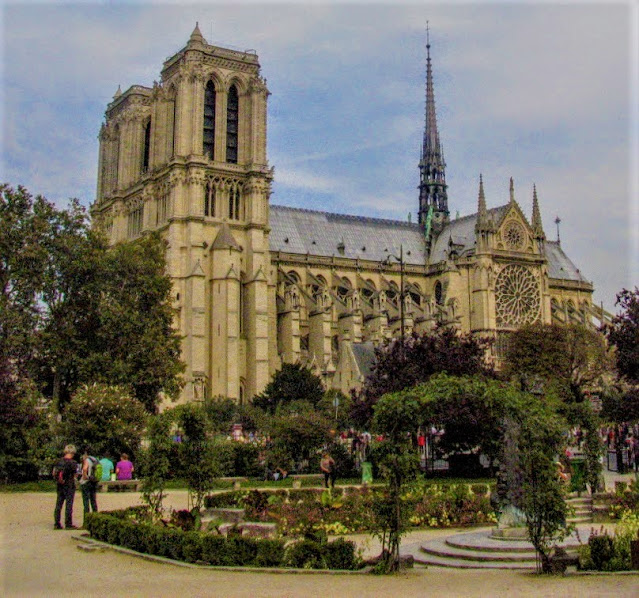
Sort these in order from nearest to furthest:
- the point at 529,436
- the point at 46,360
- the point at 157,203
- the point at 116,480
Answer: the point at 529,436
the point at 116,480
the point at 46,360
the point at 157,203

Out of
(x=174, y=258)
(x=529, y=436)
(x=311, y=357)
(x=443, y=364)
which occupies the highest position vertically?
(x=174, y=258)

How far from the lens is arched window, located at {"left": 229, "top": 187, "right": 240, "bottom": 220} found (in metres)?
68.6

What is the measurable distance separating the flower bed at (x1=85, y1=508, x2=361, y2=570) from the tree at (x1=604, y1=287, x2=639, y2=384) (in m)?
29.8

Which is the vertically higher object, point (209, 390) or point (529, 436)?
point (209, 390)

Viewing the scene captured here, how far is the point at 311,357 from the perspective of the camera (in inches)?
2771

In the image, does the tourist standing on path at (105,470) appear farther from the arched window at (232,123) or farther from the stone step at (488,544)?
the arched window at (232,123)

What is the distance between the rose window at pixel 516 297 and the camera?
81.0 metres

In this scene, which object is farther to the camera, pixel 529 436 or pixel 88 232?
pixel 88 232

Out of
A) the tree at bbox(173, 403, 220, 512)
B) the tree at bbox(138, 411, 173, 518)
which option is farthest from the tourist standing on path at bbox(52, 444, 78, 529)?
the tree at bbox(173, 403, 220, 512)

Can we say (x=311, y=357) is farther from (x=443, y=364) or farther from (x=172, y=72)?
(x=443, y=364)

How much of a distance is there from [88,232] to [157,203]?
2594 centimetres

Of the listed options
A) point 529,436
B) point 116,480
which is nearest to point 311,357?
point 116,480

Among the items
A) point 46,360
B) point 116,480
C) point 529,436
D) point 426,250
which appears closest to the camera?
point 529,436

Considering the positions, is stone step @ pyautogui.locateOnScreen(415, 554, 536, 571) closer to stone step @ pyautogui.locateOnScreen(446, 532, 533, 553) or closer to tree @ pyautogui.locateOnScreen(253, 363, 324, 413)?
stone step @ pyautogui.locateOnScreen(446, 532, 533, 553)
